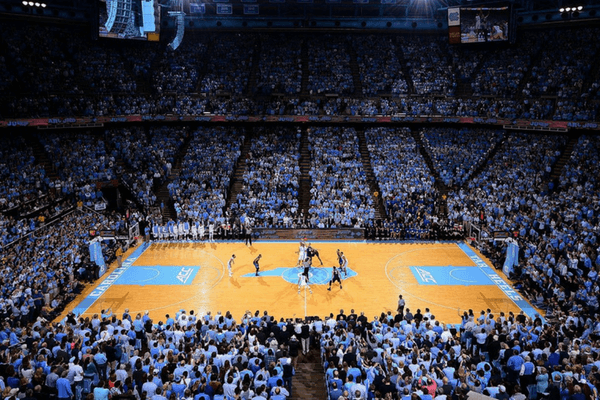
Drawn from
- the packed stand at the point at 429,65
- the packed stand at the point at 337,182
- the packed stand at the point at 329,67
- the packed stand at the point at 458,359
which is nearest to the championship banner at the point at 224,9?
the packed stand at the point at 329,67

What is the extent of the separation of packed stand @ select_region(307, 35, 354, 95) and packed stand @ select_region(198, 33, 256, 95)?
21.6 ft

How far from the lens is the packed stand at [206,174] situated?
34.1 m

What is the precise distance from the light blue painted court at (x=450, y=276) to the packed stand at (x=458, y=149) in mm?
12448

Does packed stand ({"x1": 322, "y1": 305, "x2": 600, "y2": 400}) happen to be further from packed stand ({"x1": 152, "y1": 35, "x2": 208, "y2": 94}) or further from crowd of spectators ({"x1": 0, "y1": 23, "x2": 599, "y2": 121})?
packed stand ({"x1": 152, "y1": 35, "x2": 208, "y2": 94})

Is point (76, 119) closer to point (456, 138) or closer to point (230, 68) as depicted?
point (230, 68)

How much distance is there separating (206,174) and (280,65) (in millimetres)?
16088

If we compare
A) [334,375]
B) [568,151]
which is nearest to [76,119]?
[334,375]

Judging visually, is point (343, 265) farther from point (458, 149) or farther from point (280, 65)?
point (280, 65)

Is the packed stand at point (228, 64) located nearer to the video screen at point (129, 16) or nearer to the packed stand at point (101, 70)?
the packed stand at point (101, 70)

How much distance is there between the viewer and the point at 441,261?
28.5m

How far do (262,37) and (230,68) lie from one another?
6134mm

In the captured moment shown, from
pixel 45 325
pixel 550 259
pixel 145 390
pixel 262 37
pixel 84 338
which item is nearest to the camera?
pixel 145 390

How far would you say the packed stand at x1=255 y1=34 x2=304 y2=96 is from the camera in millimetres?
44875

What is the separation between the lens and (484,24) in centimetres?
4275
